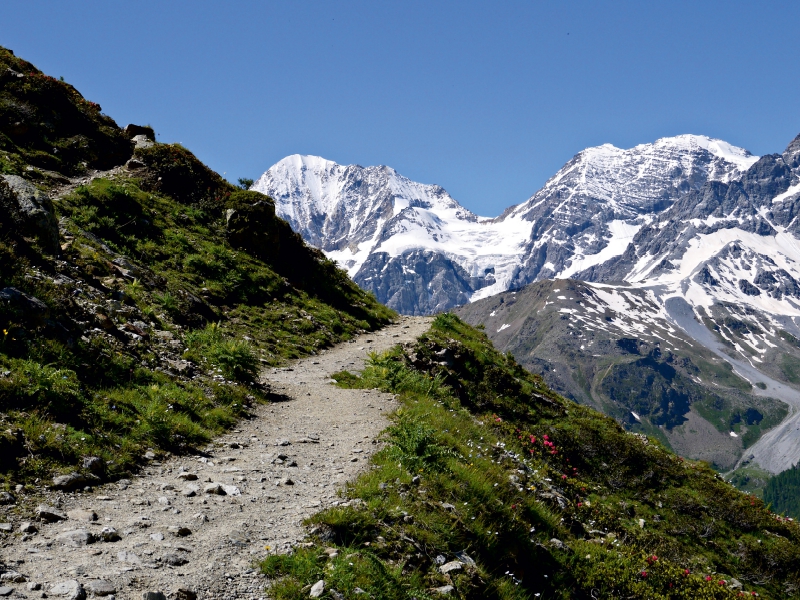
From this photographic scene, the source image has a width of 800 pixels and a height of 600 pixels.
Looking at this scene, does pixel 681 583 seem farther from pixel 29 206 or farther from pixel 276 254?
pixel 276 254

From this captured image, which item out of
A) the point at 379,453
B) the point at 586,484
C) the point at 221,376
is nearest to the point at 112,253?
the point at 221,376

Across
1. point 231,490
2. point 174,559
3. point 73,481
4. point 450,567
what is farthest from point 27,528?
point 450,567

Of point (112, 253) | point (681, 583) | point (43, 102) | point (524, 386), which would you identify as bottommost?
point (681, 583)

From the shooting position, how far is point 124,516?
30.0ft

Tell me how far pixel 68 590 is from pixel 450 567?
18.0ft

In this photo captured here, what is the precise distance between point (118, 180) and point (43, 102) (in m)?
7.44

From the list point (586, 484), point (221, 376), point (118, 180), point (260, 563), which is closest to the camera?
point (260, 563)

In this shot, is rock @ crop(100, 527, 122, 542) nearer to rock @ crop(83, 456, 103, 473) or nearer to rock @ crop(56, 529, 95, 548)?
rock @ crop(56, 529, 95, 548)

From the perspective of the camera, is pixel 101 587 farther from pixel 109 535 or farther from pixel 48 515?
pixel 48 515

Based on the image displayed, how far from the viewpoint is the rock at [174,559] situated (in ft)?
25.7

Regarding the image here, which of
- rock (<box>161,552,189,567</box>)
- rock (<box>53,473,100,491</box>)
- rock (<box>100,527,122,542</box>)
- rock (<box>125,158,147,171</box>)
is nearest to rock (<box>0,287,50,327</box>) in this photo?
rock (<box>53,473,100,491</box>)

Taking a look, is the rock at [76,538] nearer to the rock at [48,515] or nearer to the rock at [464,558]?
the rock at [48,515]

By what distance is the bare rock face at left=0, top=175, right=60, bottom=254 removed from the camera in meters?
16.2

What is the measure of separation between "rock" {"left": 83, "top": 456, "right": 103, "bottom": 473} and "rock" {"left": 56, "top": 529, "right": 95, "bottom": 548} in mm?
2080
